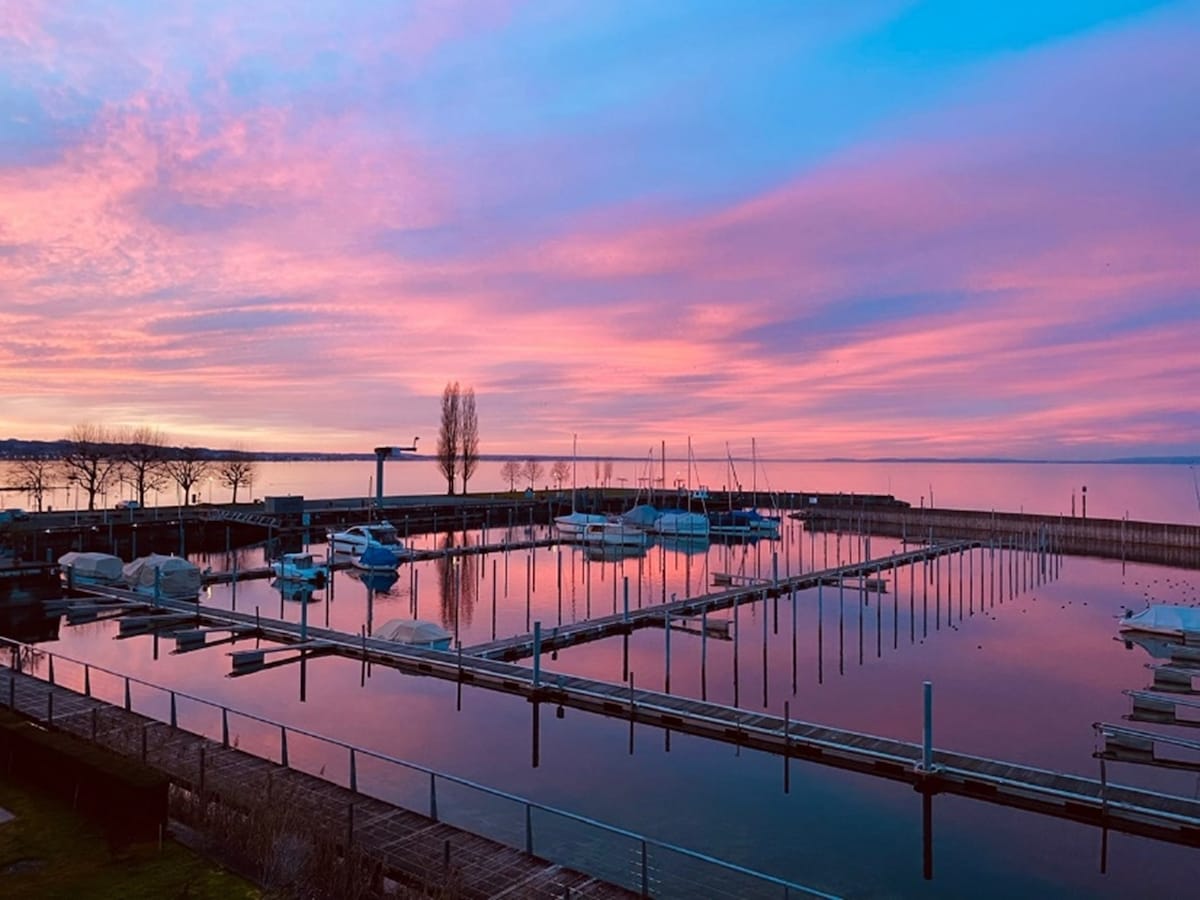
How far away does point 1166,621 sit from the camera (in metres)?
45.4

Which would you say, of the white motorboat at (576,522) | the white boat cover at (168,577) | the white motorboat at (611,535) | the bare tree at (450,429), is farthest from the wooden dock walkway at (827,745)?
the bare tree at (450,429)

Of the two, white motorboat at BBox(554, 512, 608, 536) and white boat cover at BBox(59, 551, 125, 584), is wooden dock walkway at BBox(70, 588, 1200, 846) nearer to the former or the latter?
white boat cover at BBox(59, 551, 125, 584)

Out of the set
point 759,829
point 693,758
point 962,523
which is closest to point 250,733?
point 693,758

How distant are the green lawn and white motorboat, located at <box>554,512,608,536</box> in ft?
251

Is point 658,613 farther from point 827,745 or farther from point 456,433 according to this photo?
point 456,433

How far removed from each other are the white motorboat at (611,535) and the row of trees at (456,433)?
42.0 m

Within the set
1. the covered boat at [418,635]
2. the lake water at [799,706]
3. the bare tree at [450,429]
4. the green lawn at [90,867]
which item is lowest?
the lake water at [799,706]

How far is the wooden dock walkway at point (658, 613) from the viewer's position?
37.7m

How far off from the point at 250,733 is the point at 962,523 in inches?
3557

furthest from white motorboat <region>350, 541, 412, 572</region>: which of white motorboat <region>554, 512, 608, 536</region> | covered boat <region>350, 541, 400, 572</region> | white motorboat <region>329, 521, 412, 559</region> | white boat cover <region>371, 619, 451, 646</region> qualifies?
white boat cover <region>371, 619, 451, 646</region>

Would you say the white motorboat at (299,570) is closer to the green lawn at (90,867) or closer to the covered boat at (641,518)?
the covered boat at (641,518)

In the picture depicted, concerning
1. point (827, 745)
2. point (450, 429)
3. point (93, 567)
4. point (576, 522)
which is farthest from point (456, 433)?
point (827, 745)

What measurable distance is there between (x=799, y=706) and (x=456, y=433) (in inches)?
4011

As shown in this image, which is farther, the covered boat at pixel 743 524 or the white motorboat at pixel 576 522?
the covered boat at pixel 743 524
